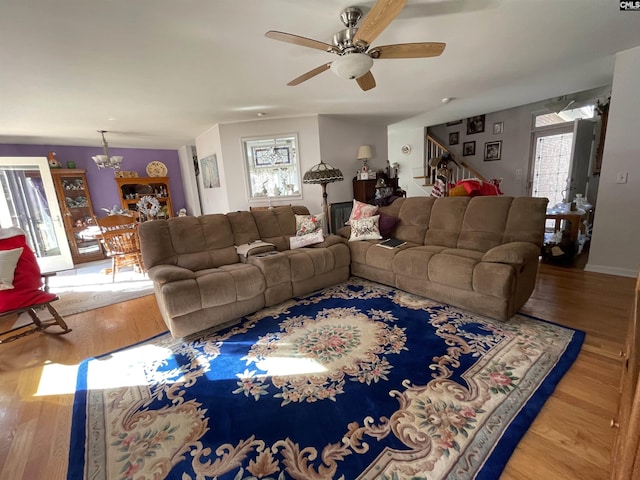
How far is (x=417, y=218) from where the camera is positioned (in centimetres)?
318

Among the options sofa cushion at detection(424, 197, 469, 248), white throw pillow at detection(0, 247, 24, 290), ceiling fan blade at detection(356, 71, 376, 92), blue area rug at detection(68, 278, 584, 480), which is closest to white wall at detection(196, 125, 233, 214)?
white throw pillow at detection(0, 247, 24, 290)

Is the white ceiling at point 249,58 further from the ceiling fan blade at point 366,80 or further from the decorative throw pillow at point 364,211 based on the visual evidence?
the decorative throw pillow at point 364,211

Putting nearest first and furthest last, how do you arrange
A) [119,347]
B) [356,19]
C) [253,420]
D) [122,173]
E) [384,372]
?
[253,420] < [384,372] < [356,19] < [119,347] < [122,173]

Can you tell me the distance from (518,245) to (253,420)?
7.77ft

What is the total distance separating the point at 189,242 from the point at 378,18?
246 centimetres

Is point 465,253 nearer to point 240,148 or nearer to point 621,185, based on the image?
point 621,185

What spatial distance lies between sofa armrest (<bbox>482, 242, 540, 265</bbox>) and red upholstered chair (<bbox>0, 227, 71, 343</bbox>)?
12.5 ft

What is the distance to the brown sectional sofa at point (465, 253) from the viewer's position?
6.93 ft

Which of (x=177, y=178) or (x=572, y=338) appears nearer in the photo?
(x=572, y=338)

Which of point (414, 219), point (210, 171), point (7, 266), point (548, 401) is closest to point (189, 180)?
point (210, 171)

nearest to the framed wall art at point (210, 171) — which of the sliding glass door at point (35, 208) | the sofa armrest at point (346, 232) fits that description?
the sliding glass door at point (35, 208)

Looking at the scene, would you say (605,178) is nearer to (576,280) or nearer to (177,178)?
(576,280)

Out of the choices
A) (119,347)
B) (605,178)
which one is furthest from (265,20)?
(605,178)

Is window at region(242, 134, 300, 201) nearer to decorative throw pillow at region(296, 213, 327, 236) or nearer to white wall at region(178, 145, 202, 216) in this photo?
decorative throw pillow at region(296, 213, 327, 236)
